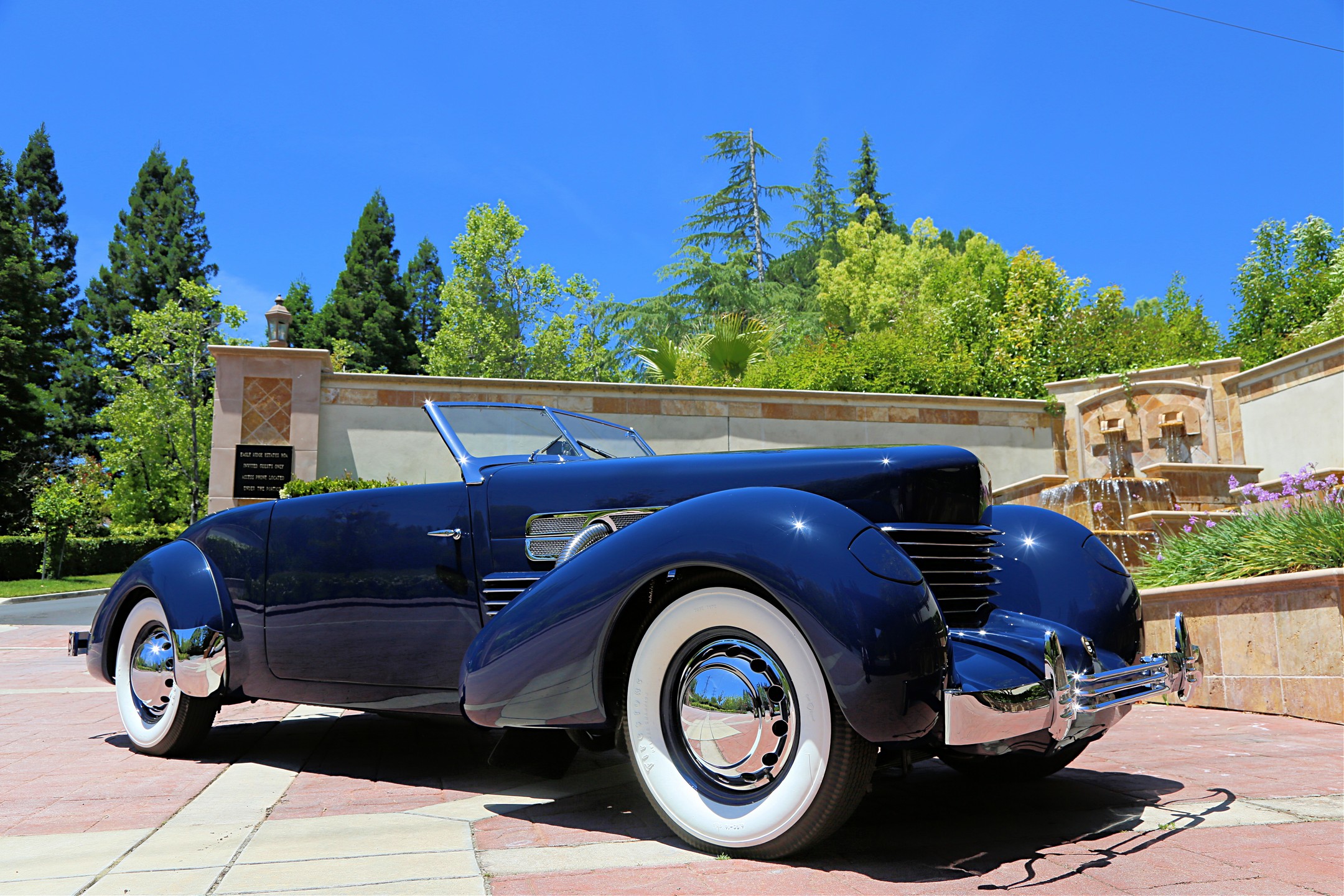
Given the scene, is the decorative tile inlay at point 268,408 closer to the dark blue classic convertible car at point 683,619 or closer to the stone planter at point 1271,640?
the dark blue classic convertible car at point 683,619

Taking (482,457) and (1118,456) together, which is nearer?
(482,457)

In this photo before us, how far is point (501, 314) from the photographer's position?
97.1 feet

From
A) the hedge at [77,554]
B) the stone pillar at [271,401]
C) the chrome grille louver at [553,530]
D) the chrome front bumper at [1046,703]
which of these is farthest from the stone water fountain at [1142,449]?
Answer: the hedge at [77,554]

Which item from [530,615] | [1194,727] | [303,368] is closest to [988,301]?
[303,368]

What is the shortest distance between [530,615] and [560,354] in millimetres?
27061

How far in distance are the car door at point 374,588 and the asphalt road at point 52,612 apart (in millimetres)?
9457

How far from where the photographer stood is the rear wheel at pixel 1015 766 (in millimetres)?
3172

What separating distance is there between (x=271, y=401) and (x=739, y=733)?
12.7 meters

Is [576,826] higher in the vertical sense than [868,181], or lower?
lower

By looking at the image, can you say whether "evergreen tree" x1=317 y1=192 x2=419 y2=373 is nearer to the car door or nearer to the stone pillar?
the stone pillar

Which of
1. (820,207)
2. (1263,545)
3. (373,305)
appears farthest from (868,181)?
(1263,545)

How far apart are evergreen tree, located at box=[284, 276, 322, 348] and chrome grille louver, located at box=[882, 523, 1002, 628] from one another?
45558mm

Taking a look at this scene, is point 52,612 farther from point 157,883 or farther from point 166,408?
point 157,883

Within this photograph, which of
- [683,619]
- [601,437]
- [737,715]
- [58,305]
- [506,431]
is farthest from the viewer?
[58,305]
